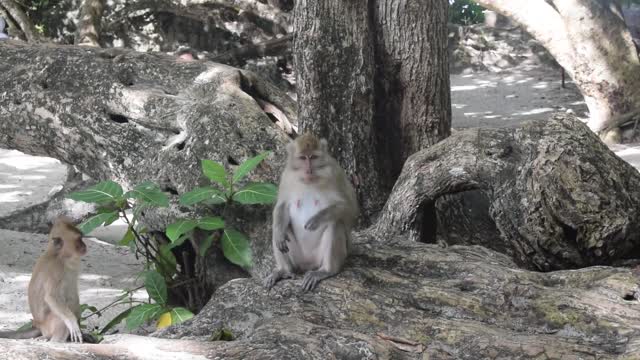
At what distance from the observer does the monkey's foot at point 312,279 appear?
3.82 m

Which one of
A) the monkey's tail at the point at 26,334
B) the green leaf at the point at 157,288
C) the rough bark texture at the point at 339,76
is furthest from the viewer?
the rough bark texture at the point at 339,76

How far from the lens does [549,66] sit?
53.2ft

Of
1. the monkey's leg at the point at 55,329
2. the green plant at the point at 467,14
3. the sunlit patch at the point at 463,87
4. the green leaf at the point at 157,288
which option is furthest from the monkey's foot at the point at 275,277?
the green plant at the point at 467,14

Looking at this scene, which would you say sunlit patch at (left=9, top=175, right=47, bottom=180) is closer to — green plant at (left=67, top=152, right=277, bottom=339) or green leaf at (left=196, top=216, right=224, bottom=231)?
green plant at (left=67, top=152, right=277, bottom=339)

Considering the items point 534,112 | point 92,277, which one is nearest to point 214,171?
point 92,277

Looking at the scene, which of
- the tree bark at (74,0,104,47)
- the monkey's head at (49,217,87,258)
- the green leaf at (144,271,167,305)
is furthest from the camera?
the tree bark at (74,0,104,47)

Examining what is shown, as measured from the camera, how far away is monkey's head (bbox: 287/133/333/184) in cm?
424

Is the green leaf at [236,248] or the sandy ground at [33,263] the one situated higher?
the green leaf at [236,248]

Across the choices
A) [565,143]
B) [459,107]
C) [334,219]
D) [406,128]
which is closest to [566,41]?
[459,107]

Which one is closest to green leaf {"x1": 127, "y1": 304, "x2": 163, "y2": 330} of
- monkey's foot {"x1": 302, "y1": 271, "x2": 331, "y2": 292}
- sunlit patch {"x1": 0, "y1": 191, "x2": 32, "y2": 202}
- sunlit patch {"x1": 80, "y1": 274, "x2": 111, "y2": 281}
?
monkey's foot {"x1": 302, "y1": 271, "x2": 331, "y2": 292}

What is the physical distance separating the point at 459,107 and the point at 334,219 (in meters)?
9.71

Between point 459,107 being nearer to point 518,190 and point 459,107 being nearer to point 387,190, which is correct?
point 387,190

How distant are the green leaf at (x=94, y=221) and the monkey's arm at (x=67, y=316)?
33.4 inches

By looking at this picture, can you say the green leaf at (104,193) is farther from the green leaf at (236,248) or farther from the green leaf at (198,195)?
the green leaf at (236,248)
